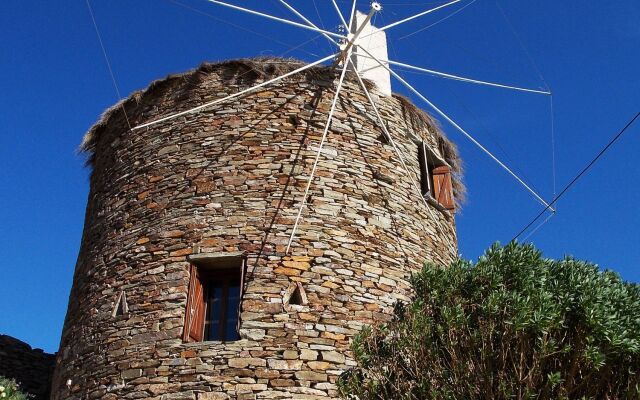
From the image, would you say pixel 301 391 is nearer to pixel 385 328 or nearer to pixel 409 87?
pixel 385 328

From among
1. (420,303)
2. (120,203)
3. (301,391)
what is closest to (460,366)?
(420,303)

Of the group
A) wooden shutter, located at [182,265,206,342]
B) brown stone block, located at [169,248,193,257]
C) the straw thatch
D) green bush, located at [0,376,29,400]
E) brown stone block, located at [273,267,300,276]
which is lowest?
green bush, located at [0,376,29,400]

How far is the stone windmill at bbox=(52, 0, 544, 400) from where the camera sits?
8.48 m

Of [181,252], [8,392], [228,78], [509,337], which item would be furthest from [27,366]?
[509,337]

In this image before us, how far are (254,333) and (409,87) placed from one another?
15.9 feet

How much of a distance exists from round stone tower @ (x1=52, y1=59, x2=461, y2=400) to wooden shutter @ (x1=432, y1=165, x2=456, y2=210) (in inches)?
7.7

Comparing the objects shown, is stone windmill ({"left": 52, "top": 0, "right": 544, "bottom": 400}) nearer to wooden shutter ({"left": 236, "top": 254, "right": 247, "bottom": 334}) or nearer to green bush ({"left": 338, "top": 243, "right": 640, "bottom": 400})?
wooden shutter ({"left": 236, "top": 254, "right": 247, "bottom": 334})

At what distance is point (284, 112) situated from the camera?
33.7 feet

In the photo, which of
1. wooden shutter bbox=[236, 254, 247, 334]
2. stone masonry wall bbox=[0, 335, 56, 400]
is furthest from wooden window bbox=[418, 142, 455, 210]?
stone masonry wall bbox=[0, 335, 56, 400]

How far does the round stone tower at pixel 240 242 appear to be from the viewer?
332 inches

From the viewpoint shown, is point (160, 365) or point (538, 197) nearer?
point (160, 365)

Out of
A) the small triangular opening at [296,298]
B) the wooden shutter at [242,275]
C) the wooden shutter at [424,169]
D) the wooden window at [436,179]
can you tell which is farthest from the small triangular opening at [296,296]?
the wooden window at [436,179]

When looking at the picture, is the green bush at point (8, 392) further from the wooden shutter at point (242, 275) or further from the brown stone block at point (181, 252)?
the wooden shutter at point (242, 275)

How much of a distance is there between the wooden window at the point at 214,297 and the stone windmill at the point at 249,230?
0.02m
